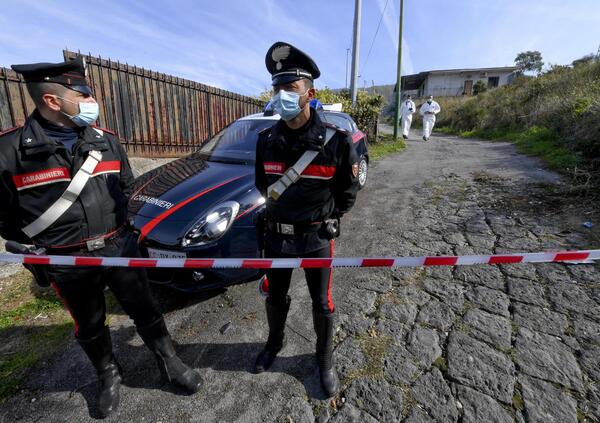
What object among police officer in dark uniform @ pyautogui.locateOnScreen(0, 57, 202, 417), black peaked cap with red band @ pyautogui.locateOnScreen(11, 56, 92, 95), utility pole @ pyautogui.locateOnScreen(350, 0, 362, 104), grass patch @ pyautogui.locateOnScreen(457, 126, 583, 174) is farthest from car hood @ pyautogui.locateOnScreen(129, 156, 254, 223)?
utility pole @ pyautogui.locateOnScreen(350, 0, 362, 104)

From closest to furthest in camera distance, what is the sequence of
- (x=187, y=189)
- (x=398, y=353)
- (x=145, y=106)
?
(x=398, y=353)
(x=187, y=189)
(x=145, y=106)

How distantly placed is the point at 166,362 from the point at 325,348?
1070mm

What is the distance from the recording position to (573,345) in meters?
2.35

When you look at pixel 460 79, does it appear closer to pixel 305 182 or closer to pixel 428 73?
pixel 428 73

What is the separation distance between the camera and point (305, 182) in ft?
6.52

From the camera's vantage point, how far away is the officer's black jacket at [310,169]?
1968mm

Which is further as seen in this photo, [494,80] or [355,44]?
[494,80]

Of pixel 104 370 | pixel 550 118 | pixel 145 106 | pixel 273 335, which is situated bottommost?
pixel 104 370

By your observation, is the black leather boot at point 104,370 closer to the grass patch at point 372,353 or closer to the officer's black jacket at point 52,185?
the officer's black jacket at point 52,185

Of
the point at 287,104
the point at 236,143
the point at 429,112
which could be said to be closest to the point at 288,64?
the point at 287,104

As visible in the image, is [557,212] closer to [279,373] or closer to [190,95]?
[279,373]

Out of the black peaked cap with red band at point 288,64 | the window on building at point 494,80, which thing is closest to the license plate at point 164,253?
the black peaked cap with red band at point 288,64

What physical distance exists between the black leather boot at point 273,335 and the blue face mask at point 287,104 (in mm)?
1277

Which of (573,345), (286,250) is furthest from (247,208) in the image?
(573,345)
